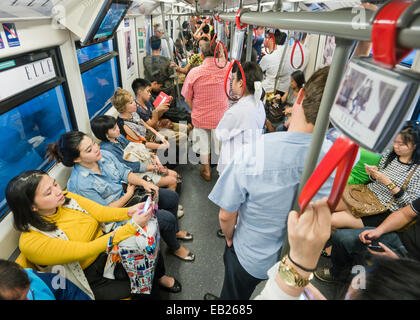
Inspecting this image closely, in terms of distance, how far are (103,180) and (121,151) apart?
581 millimetres

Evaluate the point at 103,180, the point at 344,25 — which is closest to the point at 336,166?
the point at 344,25

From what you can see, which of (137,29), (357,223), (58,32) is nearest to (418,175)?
(357,223)

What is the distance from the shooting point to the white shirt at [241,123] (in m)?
2.38

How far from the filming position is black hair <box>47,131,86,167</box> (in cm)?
205

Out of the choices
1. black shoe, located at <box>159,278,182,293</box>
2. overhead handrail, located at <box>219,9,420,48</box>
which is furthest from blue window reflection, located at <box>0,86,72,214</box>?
overhead handrail, located at <box>219,9,420,48</box>

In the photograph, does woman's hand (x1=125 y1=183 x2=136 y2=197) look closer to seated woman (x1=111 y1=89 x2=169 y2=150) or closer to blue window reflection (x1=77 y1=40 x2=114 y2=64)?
seated woman (x1=111 y1=89 x2=169 y2=150)

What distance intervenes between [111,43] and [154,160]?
2353 millimetres

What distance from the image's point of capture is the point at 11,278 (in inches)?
44.0

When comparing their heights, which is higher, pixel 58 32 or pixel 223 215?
pixel 58 32

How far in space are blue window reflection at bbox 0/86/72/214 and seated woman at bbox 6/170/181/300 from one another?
1.63 ft

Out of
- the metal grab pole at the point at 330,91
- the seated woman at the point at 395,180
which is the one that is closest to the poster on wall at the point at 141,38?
the seated woman at the point at 395,180

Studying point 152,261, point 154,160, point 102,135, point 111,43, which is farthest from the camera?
point 111,43

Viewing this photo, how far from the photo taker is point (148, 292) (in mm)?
1796

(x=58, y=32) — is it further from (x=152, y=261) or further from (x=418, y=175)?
(x=418, y=175)
